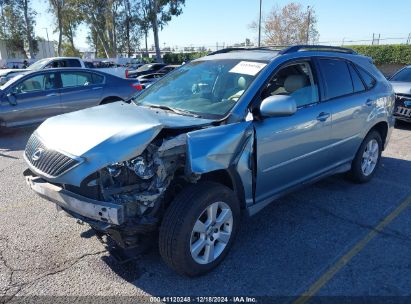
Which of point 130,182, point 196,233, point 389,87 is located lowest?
point 196,233

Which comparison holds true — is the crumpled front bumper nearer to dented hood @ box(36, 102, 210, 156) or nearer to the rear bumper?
dented hood @ box(36, 102, 210, 156)

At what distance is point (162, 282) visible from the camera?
3068 mm

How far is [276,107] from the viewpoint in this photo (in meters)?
3.29

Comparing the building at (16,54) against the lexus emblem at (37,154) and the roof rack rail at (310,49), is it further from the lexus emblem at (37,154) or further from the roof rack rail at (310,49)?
the lexus emblem at (37,154)

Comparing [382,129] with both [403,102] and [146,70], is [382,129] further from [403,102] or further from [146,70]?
[146,70]

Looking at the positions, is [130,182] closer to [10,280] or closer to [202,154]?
[202,154]

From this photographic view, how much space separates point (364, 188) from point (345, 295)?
8.16 feet

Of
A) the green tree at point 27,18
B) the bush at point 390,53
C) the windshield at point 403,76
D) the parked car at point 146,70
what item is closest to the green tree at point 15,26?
the green tree at point 27,18

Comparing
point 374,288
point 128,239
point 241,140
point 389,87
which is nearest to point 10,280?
point 128,239

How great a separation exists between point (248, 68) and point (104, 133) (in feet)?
5.44

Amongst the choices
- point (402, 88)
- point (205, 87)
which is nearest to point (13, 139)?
point (205, 87)

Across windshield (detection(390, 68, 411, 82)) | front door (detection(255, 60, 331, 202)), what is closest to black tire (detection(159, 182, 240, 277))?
front door (detection(255, 60, 331, 202))

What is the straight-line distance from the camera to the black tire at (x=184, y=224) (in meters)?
2.83

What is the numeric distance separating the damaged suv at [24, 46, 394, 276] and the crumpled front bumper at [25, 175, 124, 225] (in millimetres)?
10
